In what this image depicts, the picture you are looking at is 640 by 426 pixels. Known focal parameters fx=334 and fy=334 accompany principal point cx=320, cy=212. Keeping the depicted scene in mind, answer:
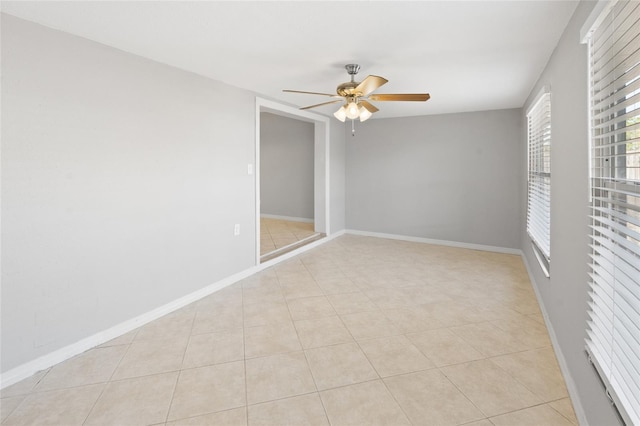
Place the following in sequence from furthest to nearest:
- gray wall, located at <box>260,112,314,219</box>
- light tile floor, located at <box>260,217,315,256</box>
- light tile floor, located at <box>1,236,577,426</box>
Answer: gray wall, located at <box>260,112,314,219</box> → light tile floor, located at <box>260,217,315,256</box> → light tile floor, located at <box>1,236,577,426</box>

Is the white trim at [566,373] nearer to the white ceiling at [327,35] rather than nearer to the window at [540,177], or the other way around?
the window at [540,177]

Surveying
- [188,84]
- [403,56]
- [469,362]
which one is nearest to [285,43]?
[403,56]

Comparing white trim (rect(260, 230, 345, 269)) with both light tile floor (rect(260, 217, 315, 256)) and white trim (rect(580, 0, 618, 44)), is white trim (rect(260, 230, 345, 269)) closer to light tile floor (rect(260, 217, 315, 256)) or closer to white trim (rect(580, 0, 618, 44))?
light tile floor (rect(260, 217, 315, 256))

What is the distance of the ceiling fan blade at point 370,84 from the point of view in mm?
2449

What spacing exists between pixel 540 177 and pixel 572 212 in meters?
1.60

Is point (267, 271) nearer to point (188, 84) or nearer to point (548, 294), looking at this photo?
point (188, 84)

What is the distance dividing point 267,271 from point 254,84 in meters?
2.18

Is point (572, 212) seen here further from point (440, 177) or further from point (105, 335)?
point (440, 177)

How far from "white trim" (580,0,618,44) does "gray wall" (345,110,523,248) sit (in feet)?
11.6

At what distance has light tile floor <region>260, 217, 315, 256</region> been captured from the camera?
17.1ft

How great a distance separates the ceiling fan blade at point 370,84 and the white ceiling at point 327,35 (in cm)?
22

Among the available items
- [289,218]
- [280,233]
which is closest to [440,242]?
[280,233]

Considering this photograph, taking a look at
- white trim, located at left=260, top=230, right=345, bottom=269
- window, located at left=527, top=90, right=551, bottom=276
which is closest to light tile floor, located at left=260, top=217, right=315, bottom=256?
white trim, located at left=260, top=230, right=345, bottom=269

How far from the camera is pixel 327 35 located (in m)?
2.24
